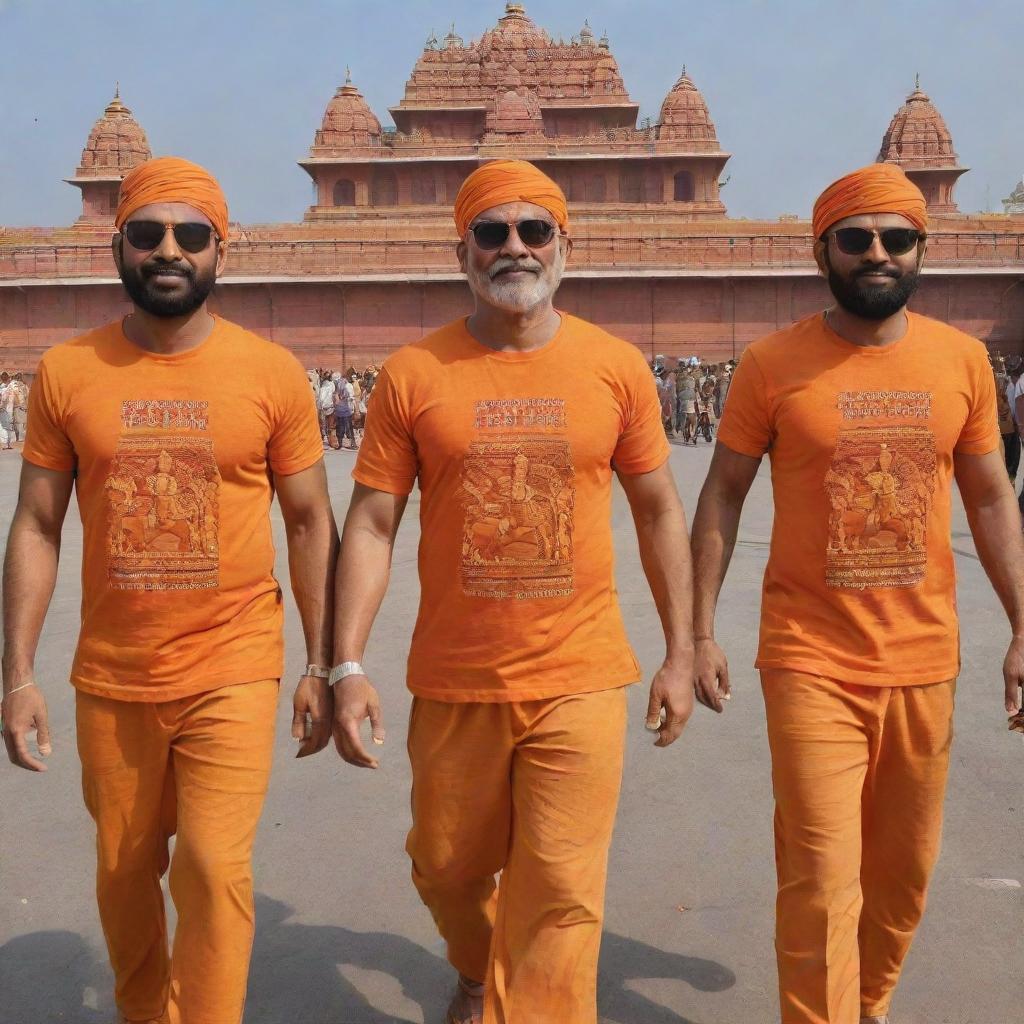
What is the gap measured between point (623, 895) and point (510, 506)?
1.47 meters

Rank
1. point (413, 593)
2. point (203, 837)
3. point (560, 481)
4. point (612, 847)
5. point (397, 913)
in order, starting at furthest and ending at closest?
point (413, 593)
point (612, 847)
point (397, 913)
point (560, 481)
point (203, 837)

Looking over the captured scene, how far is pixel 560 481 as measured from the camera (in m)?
2.77

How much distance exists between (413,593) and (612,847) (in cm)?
424

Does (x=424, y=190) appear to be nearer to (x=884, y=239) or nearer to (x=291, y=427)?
(x=884, y=239)

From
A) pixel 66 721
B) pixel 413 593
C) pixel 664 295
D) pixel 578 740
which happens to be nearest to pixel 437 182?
pixel 664 295

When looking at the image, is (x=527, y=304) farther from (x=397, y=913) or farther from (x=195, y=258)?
(x=397, y=913)

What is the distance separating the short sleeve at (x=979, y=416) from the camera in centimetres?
300

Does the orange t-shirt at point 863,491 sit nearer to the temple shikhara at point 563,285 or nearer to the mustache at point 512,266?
the mustache at point 512,266

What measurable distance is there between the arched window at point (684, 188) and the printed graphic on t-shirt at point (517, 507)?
3763cm

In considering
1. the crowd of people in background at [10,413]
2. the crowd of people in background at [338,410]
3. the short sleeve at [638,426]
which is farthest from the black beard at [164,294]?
the crowd of people in background at [338,410]

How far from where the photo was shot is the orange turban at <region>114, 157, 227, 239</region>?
2828 mm

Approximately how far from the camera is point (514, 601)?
2725mm

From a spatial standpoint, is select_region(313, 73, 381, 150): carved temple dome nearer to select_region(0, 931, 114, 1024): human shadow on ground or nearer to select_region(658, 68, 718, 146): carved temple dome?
select_region(658, 68, 718, 146): carved temple dome

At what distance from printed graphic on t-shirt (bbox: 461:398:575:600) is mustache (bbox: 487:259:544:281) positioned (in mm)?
299
